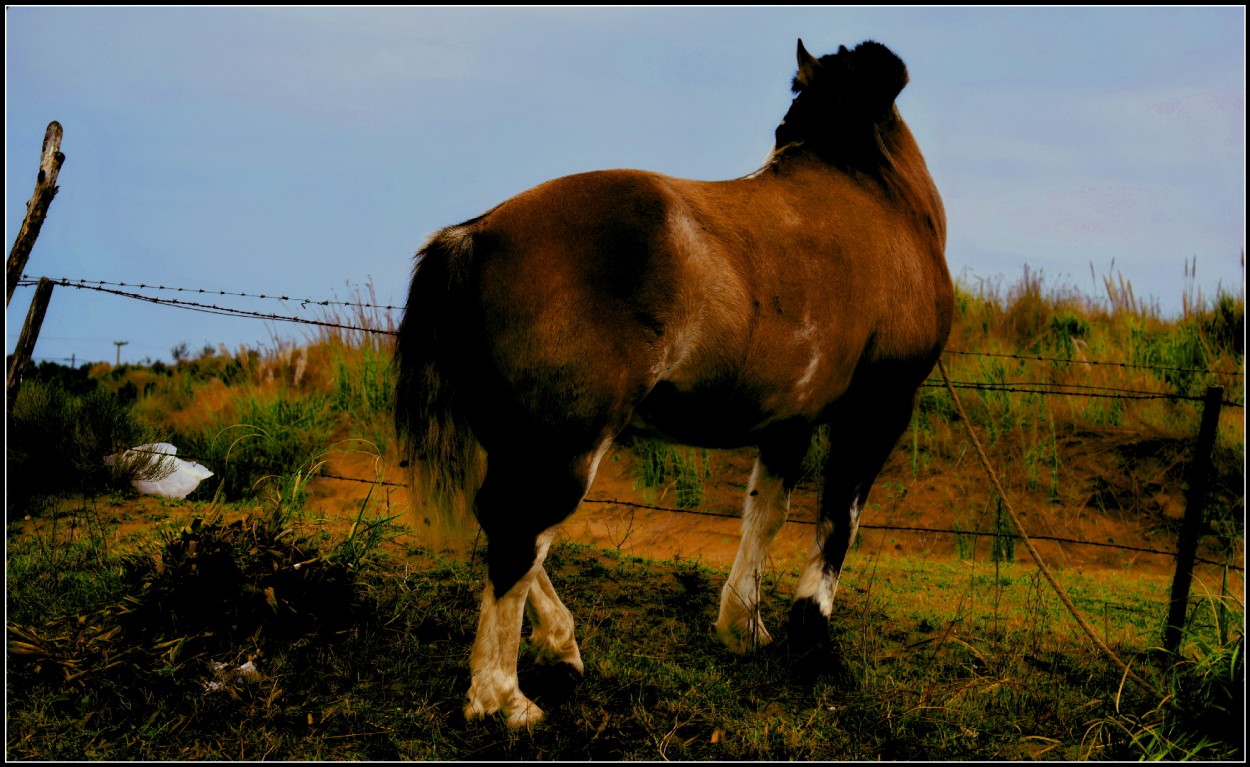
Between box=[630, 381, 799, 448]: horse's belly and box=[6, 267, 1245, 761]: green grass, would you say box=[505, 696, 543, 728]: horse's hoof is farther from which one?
box=[630, 381, 799, 448]: horse's belly

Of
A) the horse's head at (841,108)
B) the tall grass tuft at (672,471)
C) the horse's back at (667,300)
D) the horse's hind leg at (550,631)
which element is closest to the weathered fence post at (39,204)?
the horse's back at (667,300)

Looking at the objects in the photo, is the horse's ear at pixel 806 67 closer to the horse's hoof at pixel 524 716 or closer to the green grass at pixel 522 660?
the green grass at pixel 522 660

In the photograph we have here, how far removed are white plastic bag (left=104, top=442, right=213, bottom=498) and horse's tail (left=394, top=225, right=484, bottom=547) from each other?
3.91m

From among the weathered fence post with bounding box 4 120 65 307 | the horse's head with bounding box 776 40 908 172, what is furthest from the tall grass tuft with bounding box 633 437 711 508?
the weathered fence post with bounding box 4 120 65 307

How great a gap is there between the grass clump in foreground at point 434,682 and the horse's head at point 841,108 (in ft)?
7.33

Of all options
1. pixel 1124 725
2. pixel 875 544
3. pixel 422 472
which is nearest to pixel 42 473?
pixel 422 472

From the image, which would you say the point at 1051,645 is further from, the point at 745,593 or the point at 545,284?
the point at 545,284

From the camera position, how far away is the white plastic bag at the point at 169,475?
6.52 m

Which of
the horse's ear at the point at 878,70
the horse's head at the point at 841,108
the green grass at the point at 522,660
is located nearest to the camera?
the green grass at the point at 522,660

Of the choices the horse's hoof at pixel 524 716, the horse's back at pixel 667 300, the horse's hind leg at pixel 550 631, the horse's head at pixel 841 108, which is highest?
the horse's head at pixel 841 108

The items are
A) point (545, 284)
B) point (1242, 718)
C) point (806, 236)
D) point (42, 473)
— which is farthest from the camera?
point (42, 473)

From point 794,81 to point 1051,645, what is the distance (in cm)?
307

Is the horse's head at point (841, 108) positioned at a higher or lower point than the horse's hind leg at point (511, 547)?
higher

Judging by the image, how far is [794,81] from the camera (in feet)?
14.3
